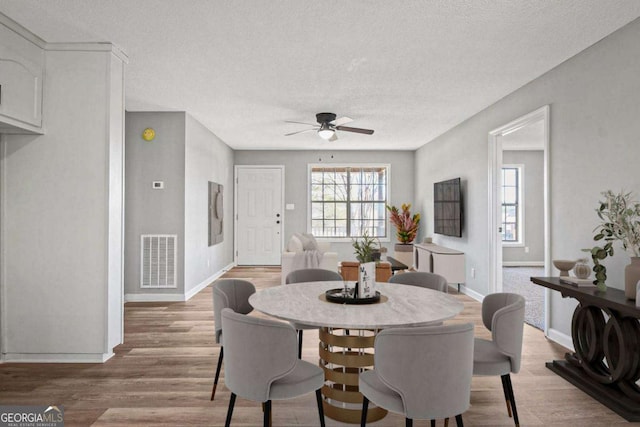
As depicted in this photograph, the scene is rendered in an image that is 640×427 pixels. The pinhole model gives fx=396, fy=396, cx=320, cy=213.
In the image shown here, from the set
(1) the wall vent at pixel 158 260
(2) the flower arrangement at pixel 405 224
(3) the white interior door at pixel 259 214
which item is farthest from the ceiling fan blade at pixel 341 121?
(3) the white interior door at pixel 259 214

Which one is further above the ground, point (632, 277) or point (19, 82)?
point (19, 82)

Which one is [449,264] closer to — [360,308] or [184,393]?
[360,308]

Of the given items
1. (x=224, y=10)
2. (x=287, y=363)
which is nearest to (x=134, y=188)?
(x=224, y=10)

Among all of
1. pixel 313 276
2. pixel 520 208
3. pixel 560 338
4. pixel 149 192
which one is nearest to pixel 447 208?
pixel 560 338

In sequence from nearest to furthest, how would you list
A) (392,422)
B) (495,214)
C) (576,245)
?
1. (392,422)
2. (576,245)
3. (495,214)

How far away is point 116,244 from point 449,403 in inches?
115

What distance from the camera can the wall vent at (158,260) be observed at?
520 cm

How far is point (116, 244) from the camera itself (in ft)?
11.1

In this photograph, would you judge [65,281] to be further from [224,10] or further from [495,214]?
[495,214]

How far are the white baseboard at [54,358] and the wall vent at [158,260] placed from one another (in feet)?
6.70

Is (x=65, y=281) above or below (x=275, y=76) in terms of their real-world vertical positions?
below

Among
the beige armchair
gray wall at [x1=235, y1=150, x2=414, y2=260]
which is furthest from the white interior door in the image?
the beige armchair

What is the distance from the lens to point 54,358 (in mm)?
3197

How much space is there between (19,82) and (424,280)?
3.37m
